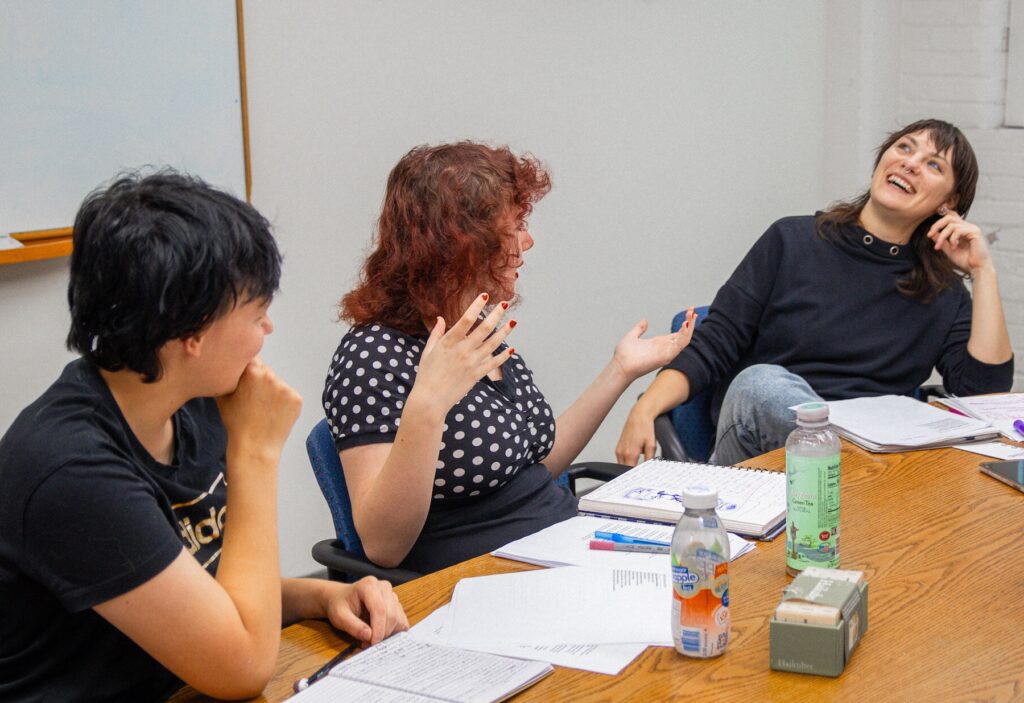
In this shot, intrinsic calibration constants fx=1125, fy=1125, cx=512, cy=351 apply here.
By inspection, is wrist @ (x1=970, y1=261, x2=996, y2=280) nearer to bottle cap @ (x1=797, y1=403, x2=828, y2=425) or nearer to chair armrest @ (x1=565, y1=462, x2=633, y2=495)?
chair armrest @ (x1=565, y1=462, x2=633, y2=495)

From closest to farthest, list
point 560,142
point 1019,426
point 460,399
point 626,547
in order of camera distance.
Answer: point 626,547 < point 460,399 < point 1019,426 < point 560,142

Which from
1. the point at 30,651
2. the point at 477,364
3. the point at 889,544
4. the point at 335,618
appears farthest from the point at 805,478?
the point at 30,651

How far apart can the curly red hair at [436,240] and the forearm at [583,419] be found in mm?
400

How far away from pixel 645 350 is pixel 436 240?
623 millimetres

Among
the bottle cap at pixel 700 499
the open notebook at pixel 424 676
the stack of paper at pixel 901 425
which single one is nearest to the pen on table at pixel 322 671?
the open notebook at pixel 424 676

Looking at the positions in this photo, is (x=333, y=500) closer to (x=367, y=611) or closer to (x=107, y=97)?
(x=367, y=611)

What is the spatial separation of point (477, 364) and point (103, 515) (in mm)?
616

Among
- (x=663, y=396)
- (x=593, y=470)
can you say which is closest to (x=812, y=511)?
(x=593, y=470)

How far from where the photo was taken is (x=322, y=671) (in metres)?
1.25

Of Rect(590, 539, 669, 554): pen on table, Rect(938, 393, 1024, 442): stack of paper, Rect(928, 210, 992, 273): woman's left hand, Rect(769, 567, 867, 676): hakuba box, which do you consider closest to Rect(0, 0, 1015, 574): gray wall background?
Rect(928, 210, 992, 273): woman's left hand

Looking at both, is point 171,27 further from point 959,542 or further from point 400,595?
point 959,542

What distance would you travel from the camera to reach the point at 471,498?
1.84m

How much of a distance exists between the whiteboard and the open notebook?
118 centimetres

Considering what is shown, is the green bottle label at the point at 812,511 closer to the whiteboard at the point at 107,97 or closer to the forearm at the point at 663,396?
the forearm at the point at 663,396
